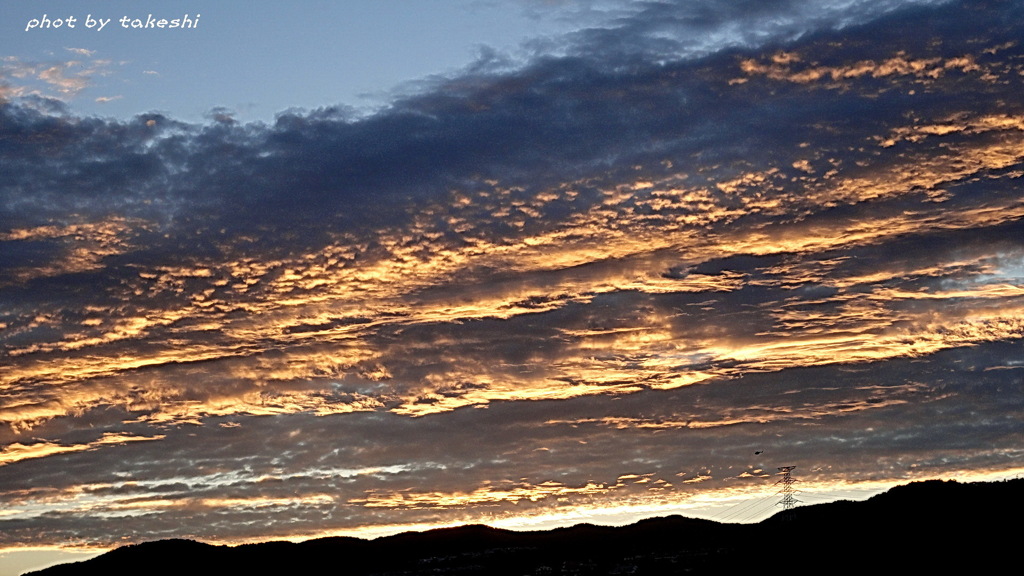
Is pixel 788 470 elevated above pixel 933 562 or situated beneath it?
elevated above

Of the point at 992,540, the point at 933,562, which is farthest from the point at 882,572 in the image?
the point at 992,540

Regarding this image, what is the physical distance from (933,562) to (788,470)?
3688 centimetres

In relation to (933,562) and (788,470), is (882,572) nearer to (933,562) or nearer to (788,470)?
(933,562)

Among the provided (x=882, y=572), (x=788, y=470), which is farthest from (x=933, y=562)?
(x=788, y=470)

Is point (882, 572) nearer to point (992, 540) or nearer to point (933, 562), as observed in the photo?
point (933, 562)

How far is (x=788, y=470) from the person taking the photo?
18250 cm

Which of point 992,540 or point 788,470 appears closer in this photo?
point 788,470

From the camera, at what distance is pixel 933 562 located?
194 metres

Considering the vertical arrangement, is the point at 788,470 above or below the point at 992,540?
above

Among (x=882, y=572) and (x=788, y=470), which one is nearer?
(x=788, y=470)

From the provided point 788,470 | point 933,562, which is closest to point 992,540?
point 933,562

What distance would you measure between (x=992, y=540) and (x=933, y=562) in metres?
13.1

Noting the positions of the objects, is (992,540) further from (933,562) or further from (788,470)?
(788,470)

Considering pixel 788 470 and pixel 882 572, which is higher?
pixel 788 470
